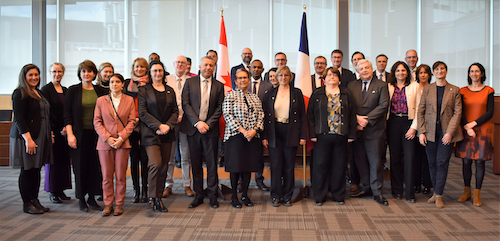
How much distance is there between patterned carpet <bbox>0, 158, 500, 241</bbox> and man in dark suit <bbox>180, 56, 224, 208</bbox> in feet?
0.90

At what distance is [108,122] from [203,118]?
0.93 m

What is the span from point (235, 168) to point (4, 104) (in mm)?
6011

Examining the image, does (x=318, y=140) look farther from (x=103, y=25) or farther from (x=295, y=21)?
(x=103, y=25)

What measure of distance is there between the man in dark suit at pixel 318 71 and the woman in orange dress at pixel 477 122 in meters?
1.60

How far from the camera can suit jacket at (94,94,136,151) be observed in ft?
10.3

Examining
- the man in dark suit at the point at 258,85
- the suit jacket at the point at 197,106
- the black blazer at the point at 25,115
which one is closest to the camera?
the black blazer at the point at 25,115

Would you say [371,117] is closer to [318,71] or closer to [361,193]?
[361,193]

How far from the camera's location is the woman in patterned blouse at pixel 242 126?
336 centimetres

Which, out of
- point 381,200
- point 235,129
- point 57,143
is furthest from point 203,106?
point 381,200

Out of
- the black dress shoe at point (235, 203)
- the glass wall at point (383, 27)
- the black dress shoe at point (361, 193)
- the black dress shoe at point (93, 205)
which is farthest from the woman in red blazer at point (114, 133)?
the glass wall at point (383, 27)

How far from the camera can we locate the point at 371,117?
3572 mm

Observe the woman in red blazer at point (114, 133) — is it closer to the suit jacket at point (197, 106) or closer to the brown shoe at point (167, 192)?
the suit jacket at point (197, 106)

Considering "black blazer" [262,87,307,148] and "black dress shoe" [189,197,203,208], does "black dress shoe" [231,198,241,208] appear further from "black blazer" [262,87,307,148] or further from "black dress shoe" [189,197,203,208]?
"black blazer" [262,87,307,148]

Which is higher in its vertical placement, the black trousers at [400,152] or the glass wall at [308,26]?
the glass wall at [308,26]
